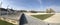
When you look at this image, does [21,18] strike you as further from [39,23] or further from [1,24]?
[1,24]

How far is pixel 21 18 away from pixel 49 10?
20.7 feet

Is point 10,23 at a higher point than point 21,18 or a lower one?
lower

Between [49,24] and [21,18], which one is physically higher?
[21,18]

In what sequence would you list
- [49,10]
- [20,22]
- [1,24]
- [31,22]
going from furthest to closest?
[49,10] → [1,24] → [31,22] → [20,22]

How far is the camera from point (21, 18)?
448 cm

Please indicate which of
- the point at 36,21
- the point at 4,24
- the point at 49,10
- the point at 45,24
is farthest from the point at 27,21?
the point at 49,10

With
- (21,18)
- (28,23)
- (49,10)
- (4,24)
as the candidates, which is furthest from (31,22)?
(49,10)

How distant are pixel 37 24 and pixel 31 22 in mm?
251

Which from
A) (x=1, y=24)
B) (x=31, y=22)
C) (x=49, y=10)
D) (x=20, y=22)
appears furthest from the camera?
(x=49, y=10)

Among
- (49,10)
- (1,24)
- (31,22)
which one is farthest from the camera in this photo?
(49,10)

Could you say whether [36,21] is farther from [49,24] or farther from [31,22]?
[49,24]

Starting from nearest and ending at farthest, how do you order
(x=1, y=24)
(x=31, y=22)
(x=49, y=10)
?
(x=31, y=22) < (x=1, y=24) < (x=49, y=10)

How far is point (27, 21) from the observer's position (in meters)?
4.59

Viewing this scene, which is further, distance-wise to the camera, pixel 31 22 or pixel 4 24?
pixel 4 24
